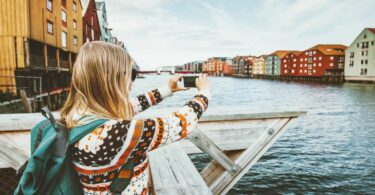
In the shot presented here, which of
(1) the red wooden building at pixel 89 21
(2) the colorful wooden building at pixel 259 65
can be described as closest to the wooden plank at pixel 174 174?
(1) the red wooden building at pixel 89 21

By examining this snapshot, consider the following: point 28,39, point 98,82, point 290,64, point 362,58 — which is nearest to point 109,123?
point 98,82

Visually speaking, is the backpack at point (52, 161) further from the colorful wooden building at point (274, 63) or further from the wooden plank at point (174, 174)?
the colorful wooden building at point (274, 63)

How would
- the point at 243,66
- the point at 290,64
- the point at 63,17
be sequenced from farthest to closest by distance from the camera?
the point at 243,66, the point at 290,64, the point at 63,17

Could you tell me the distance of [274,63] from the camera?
127125 mm

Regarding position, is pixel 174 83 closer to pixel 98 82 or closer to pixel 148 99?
pixel 148 99

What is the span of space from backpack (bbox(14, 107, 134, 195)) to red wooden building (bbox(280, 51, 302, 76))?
115791 mm

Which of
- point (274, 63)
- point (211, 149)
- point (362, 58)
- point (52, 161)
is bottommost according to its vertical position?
point (211, 149)

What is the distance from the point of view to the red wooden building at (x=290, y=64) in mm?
108688

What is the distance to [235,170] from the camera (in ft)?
9.30

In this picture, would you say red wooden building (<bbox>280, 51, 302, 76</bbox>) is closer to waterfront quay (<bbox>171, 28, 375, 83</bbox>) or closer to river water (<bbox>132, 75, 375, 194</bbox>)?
waterfront quay (<bbox>171, 28, 375, 83</bbox>)

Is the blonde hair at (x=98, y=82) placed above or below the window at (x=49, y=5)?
below

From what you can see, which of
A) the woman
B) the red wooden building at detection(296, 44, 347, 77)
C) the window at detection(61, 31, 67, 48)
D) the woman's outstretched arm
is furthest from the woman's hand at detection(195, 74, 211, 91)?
the red wooden building at detection(296, 44, 347, 77)

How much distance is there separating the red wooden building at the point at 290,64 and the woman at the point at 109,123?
115467 mm

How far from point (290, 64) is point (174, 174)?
391ft
